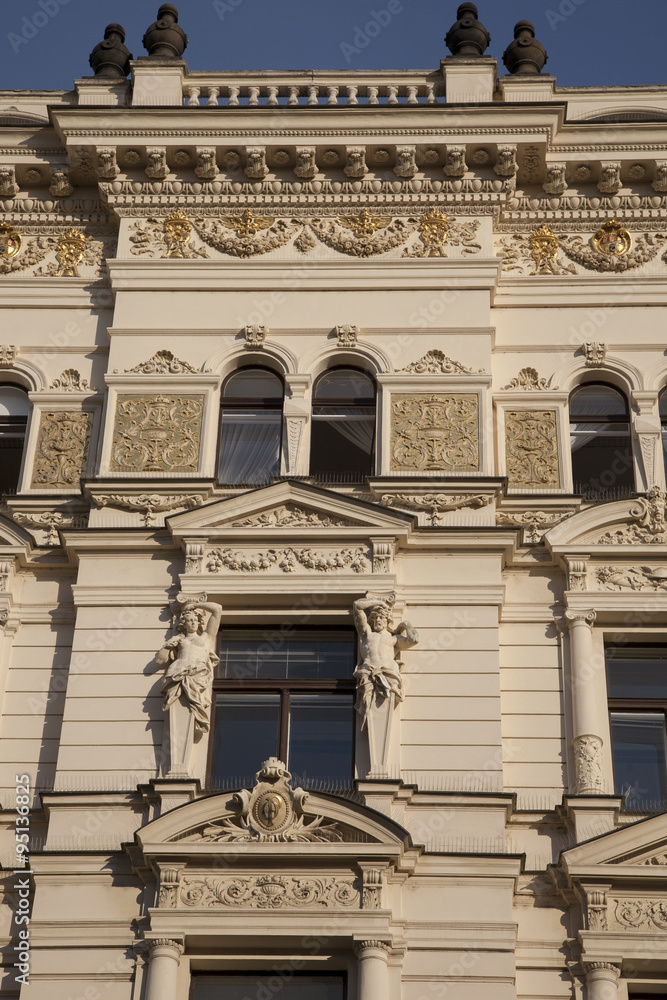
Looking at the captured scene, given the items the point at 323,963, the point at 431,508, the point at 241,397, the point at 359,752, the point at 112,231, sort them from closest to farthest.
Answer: the point at 323,963 → the point at 359,752 → the point at 431,508 → the point at 241,397 → the point at 112,231

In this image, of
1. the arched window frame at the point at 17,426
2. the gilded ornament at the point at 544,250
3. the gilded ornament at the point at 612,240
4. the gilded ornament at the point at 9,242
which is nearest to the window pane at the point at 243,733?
the arched window frame at the point at 17,426

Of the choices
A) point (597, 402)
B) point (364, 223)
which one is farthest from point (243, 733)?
point (364, 223)

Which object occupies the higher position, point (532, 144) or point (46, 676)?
point (532, 144)

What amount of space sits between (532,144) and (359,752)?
28.2ft

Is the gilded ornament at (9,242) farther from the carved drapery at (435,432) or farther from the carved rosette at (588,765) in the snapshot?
→ the carved rosette at (588,765)

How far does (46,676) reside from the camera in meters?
18.3

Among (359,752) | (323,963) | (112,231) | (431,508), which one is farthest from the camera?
(112,231)

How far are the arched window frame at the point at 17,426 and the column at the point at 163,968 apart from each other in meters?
6.29

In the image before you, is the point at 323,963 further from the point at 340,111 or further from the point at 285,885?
the point at 340,111

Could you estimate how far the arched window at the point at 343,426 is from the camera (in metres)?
19.8

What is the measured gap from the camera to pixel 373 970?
15.7m

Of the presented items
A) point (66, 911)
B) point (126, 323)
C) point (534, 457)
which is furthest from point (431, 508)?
point (66, 911)

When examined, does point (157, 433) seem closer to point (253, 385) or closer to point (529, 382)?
point (253, 385)

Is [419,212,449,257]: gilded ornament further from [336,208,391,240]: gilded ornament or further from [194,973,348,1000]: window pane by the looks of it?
[194,973,348,1000]: window pane
